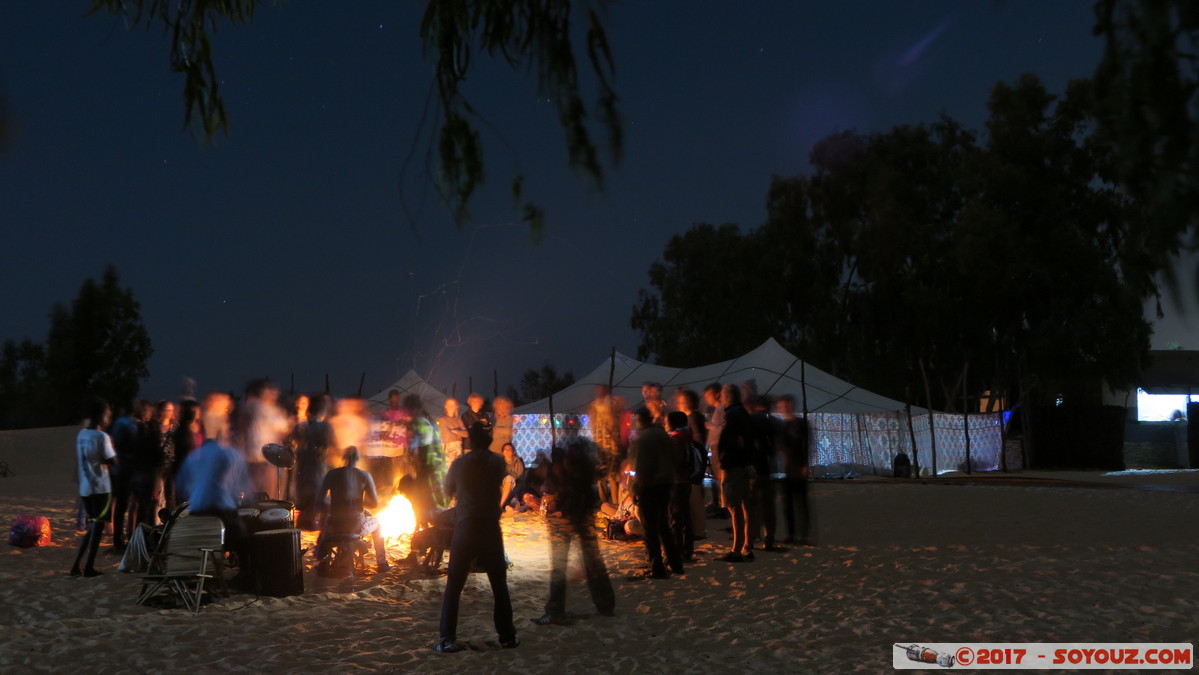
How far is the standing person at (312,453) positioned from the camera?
31.4 ft

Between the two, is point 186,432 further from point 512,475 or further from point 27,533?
point 512,475

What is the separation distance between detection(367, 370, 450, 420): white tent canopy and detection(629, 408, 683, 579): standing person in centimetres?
1794

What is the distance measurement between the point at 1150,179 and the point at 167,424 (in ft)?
33.9

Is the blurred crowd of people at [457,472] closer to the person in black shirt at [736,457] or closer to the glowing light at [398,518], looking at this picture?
the person in black shirt at [736,457]

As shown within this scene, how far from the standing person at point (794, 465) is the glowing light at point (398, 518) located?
13.0 ft

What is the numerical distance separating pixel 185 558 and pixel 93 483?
1529 mm

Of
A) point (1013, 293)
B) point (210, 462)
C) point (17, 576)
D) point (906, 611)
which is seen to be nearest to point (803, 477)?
point (906, 611)

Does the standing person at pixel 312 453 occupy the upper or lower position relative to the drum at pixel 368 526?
upper

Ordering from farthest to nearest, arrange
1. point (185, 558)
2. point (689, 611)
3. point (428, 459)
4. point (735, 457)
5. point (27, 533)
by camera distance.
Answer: point (27, 533)
point (428, 459)
point (735, 457)
point (185, 558)
point (689, 611)

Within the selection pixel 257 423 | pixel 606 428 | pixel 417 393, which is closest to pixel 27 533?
pixel 257 423

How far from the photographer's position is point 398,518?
10.8m

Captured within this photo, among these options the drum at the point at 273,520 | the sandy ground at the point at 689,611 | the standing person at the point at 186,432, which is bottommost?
the sandy ground at the point at 689,611

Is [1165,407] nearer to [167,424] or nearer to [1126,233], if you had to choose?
[167,424]

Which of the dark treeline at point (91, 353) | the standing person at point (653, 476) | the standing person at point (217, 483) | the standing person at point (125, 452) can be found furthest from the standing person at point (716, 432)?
the dark treeline at point (91, 353)
